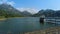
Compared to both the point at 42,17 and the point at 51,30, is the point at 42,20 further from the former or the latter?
the point at 51,30

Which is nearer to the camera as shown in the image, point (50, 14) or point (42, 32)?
point (42, 32)

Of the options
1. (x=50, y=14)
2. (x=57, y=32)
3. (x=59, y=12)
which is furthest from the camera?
(x=50, y=14)

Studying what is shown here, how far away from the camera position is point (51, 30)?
7.17 metres

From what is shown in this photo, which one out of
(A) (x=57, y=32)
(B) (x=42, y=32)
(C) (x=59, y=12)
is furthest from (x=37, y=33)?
(C) (x=59, y=12)

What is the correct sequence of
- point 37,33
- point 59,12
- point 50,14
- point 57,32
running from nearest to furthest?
1. point 37,33
2. point 57,32
3. point 59,12
4. point 50,14

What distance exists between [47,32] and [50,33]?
0.66ft

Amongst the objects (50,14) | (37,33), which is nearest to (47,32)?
(37,33)

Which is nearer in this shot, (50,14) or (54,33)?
(54,33)

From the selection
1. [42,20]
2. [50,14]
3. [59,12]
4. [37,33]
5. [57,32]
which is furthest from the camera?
[50,14]

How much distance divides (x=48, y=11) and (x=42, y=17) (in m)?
80.6

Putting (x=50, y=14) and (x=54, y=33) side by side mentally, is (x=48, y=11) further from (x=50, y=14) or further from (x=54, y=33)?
(x=54, y=33)

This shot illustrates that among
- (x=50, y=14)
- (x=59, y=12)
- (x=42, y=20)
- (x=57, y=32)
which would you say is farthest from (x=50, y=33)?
(x=50, y=14)

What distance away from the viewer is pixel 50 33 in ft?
22.8

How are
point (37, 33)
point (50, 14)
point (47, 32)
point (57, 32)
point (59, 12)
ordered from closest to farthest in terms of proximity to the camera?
point (37, 33) → point (47, 32) → point (57, 32) → point (59, 12) → point (50, 14)
